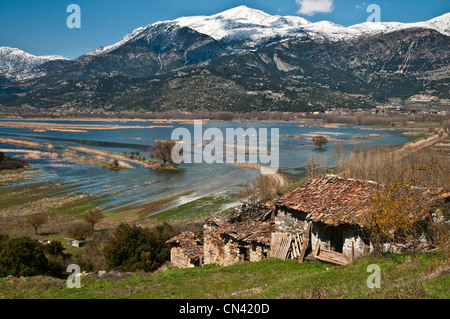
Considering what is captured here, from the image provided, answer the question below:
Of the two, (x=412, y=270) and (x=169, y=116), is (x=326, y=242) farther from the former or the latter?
(x=169, y=116)

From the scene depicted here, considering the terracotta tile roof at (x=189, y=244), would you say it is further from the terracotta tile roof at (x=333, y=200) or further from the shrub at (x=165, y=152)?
the shrub at (x=165, y=152)

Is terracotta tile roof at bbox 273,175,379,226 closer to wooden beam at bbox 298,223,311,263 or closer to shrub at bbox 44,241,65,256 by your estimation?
wooden beam at bbox 298,223,311,263

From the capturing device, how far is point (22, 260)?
1706 cm

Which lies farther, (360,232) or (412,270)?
(360,232)

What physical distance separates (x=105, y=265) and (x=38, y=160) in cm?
5352

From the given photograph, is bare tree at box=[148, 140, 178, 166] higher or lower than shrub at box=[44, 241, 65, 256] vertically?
higher

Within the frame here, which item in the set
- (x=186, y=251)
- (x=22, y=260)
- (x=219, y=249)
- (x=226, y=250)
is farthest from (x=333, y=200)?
(x=22, y=260)

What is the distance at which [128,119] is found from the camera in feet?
634

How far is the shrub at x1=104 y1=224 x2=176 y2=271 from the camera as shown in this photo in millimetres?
18422

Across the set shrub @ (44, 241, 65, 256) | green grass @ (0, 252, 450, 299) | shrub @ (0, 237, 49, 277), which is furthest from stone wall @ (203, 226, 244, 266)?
shrub @ (44, 241, 65, 256)

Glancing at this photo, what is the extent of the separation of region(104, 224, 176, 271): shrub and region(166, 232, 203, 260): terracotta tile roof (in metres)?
1.34

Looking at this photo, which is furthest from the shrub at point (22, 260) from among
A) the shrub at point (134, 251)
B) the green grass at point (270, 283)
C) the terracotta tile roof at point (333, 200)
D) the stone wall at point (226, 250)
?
the terracotta tile roof at point (333, 200)

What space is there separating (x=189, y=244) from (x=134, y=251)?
3.20 metres
